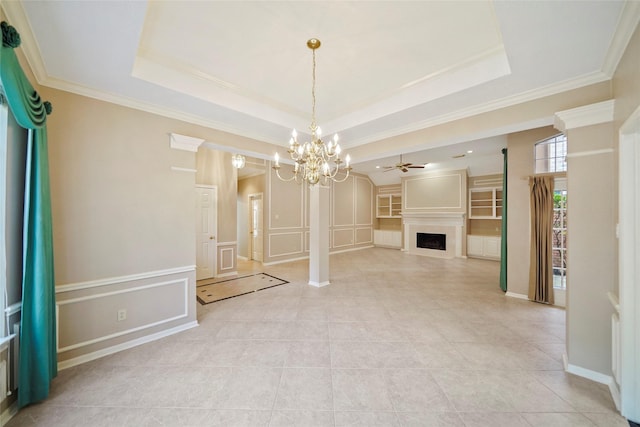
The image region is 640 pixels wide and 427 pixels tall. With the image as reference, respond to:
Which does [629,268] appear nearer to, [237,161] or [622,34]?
[622,34]

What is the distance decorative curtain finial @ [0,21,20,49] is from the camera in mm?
1298

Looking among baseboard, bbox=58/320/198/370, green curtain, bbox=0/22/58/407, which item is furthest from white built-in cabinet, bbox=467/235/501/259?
green curtain, bbox=0/22/58/407

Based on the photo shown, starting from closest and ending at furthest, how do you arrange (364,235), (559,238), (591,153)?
1. (591,153)
2. (559,238)
3. (364,235)

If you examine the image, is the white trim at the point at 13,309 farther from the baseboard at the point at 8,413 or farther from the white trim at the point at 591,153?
the white trim at the point at 591,153

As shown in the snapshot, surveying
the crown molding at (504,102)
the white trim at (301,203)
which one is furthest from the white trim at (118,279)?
the white trim at (301,203)

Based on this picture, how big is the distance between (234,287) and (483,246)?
24.1ft

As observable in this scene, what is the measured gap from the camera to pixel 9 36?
4.33 ft

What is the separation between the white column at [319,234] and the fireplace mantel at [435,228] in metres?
4.92

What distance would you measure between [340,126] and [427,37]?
5.59ft

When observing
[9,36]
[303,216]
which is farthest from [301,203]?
[9,36]

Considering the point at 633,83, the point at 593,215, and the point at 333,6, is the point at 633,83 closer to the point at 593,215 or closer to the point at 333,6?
the point at 593,215

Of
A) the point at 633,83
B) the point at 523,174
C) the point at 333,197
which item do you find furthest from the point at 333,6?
the point at 333,197

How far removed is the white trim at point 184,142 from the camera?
9.45ft

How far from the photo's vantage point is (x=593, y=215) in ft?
6.68
